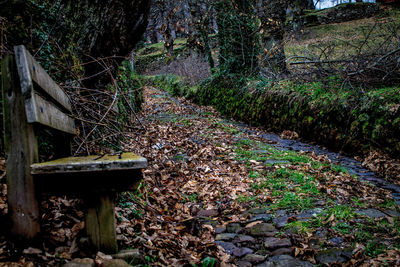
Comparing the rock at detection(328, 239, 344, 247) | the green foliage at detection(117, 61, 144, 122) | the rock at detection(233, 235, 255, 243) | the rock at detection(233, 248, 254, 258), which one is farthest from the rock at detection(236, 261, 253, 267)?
the green foliage at detection(117, 61, 144, 122)

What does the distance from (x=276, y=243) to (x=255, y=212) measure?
765 mm

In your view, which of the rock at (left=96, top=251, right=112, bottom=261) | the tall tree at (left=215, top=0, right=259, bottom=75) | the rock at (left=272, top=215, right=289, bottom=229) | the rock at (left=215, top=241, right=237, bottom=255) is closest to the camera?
the rock at (left=96, top=251, right=112, bottom=261)

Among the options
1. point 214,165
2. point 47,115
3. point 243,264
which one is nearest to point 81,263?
point 47,115

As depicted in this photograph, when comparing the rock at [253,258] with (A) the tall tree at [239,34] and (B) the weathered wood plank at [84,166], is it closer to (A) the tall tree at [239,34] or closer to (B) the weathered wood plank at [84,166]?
(B) the weathered wood plank at [84,166]

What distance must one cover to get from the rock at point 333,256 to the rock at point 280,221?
61 cm

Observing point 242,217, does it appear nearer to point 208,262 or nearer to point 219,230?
point 219,230

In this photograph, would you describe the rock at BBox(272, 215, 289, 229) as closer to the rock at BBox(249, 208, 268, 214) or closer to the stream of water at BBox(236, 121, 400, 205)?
the rock at BBox(249, 208, 268, 214)

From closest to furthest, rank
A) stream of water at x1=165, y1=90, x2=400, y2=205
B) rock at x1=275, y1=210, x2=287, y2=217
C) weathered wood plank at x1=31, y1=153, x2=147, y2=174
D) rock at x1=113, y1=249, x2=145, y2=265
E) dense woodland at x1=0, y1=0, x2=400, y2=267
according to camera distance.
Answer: weathered wood plank at x1=31, y1=153, x2=147, y2=174
rock at x1=113, y1=249, x2=145, y2=265
dense woodland at x1=0, y1=0, x2=400, y2=267
rock at x1=275, y1=210, x2=287, y2=217
stream of water at x1=165, y1=90, x2=400, y2=205

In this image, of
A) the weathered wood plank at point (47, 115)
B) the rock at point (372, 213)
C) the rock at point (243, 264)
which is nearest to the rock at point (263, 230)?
the rock at point (243, 264)

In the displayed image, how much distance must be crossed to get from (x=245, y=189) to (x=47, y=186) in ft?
9.98

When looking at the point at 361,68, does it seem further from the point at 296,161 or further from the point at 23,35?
the point at 23,35

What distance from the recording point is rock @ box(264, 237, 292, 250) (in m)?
2.73

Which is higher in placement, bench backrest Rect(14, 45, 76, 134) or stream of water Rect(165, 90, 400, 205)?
bench backrest Rect(14, 45, 76, 134)

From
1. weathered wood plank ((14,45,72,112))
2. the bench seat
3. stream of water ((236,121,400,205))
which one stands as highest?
weathered wood plank ((14,45,72,112))
